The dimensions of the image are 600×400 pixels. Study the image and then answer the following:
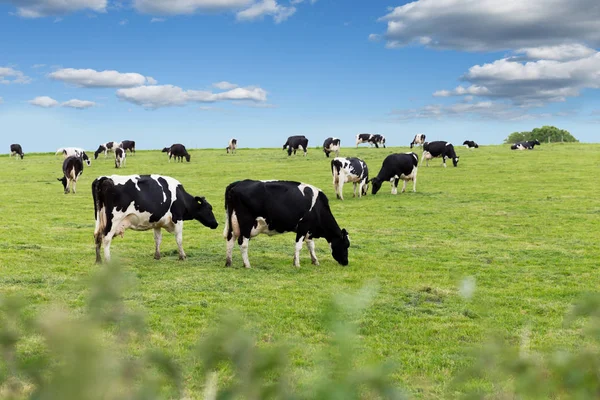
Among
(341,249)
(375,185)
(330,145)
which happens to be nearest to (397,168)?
(375,185)

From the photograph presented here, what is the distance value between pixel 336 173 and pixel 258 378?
82.3ft

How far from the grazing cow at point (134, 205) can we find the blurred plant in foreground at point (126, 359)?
1109 cm

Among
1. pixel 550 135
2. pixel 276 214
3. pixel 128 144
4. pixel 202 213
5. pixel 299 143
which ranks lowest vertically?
pixel 202 213

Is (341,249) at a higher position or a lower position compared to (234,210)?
lower

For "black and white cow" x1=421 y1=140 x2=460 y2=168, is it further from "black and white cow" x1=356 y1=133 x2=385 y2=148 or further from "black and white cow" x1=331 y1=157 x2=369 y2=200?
"black and white cow" x1=356 y1=133 x2=385 y2=148

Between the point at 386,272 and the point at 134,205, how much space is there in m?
5.75

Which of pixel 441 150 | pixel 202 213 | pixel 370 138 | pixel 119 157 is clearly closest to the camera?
pixel 202 213

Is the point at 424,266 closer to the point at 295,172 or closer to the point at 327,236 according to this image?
the point at 327,236

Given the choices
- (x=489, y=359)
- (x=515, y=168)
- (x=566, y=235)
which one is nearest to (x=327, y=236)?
(x=566, y=235)

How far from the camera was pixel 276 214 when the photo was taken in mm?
12250

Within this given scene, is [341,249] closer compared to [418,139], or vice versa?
[341,249]

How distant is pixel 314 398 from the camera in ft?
3.18

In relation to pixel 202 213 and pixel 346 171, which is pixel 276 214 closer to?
pixel 202 213

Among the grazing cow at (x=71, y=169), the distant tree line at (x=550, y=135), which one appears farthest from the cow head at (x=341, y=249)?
the distant tree line at (x=550, y=135)
